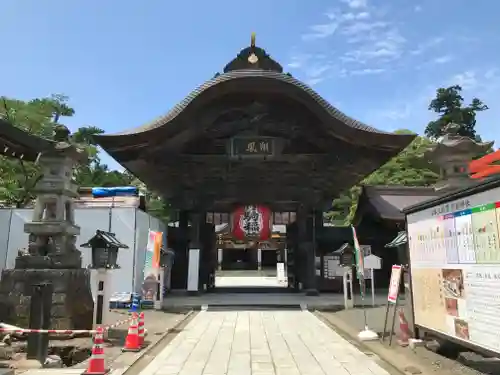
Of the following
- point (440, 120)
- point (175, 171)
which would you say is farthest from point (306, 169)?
point (440, 120)

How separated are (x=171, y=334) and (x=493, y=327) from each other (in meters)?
6.61

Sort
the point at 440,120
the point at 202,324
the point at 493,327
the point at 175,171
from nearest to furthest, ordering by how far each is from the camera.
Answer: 1. the point at 493,327
2. the point at 202,324
3. the point at 175,171
4. the point at 440,120

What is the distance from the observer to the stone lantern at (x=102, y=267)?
9562 mm

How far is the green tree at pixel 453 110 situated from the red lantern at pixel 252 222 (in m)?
31.6

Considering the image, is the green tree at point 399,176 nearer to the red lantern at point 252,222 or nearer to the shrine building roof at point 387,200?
the shrine building roof at point 387,200

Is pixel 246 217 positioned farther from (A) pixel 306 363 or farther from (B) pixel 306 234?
(A) pixel 306 363

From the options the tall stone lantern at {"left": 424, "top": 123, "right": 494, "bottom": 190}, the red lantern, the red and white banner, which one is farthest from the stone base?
the tall stone lantern at {"left": 424, "top": 123, "right": 494, "bottom": 190}

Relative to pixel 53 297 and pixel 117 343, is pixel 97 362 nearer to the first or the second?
pixel 117 343

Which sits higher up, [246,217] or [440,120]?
[440,120]

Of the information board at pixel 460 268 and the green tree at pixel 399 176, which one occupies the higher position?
the green tree at pixel 399 176

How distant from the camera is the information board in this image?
16.0ft

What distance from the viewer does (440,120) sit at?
44.2m

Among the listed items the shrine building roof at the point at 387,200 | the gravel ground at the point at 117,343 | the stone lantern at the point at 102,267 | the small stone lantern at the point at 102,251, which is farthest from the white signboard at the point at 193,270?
the shrine building roof at the point at 387,200

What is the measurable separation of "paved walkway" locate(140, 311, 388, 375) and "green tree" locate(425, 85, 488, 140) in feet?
128
